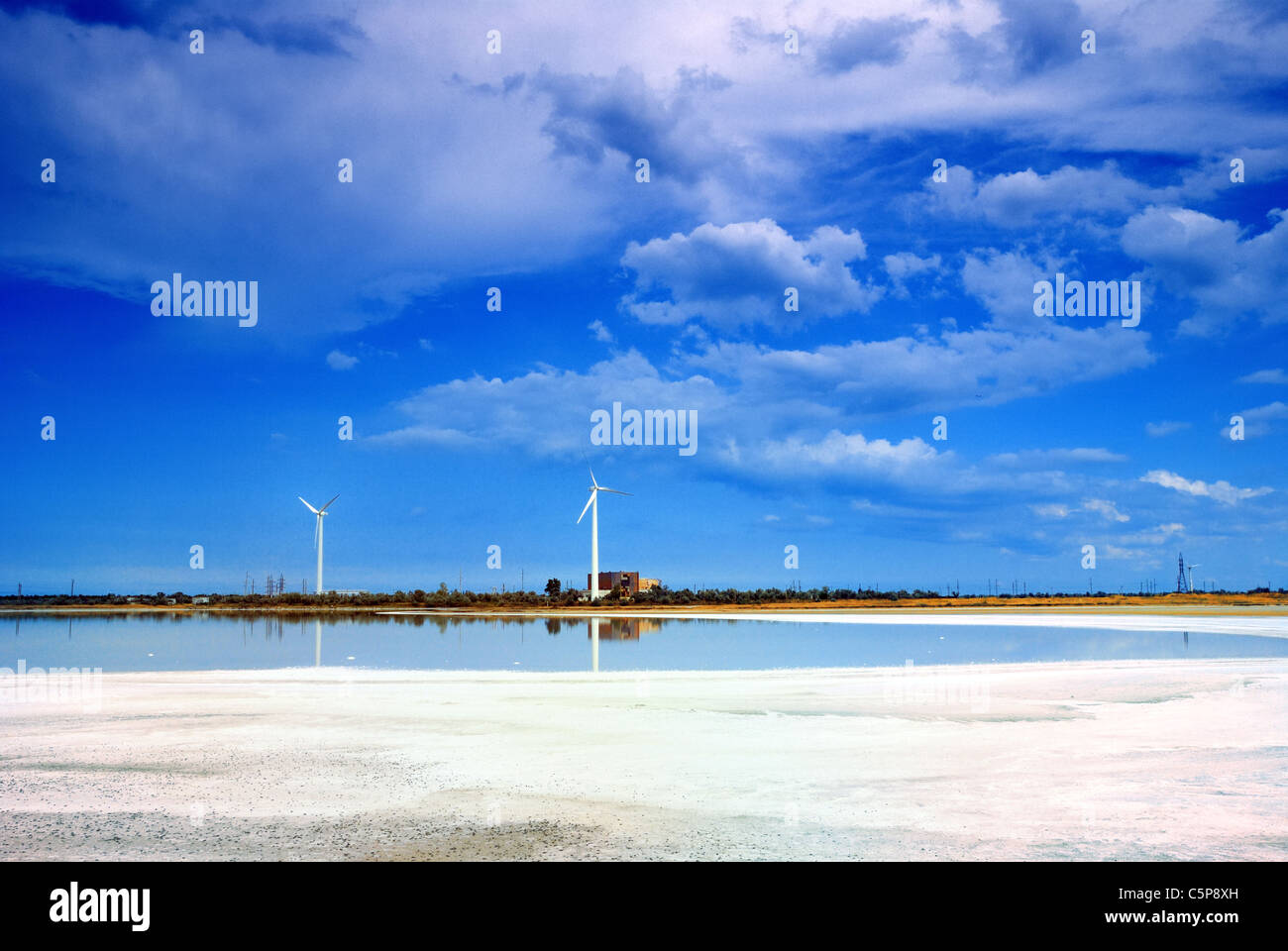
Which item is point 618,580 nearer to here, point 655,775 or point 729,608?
point 729,608

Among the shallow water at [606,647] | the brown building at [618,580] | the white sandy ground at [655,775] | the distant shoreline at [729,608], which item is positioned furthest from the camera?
the brown building at [618,580]

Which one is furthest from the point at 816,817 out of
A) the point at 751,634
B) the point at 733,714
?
the point at 751,634

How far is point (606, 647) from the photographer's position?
40219 millimetres

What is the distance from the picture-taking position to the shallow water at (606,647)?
3150 centimetres

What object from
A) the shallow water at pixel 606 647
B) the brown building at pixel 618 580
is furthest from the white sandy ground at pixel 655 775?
the brown building at pixel 618 580

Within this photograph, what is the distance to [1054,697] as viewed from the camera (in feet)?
64.4

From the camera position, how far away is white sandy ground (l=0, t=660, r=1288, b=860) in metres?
8.58

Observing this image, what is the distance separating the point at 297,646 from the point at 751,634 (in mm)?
23738

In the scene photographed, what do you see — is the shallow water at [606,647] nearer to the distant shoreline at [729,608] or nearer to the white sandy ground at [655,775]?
the white sandy ground at [655,775]

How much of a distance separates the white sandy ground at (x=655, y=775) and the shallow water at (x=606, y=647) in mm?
10666

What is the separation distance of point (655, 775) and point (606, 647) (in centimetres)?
2908

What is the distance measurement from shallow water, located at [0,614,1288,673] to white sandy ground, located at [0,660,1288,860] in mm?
10666

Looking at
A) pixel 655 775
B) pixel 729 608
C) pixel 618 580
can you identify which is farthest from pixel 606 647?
pixel 618 580
